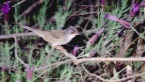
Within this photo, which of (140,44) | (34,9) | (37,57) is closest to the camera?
(140,44)

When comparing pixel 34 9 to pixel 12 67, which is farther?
pixel 34 9

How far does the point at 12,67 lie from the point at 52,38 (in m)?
0.46

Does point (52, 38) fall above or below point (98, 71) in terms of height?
above

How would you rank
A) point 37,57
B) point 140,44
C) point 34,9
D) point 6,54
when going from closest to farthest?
point 6,54, point 140,44, point 37,57, point 34,9

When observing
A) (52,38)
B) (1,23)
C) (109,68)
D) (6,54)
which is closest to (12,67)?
(6,54)

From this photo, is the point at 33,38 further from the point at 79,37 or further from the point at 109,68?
the point at 109,68

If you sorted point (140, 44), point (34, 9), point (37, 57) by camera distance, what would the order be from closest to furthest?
point (140, 44) → point (37, 57) → point (34, 9)

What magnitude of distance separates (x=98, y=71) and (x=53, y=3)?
1.06 m

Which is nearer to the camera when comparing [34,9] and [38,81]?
[38,81]

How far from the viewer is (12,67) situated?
2.82 meters

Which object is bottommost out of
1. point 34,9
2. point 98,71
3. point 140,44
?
point 98,71

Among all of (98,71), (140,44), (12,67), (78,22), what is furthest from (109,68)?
(12,67)

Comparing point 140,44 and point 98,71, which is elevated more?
point 140,44

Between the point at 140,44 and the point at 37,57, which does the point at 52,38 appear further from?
the point at 140,44
